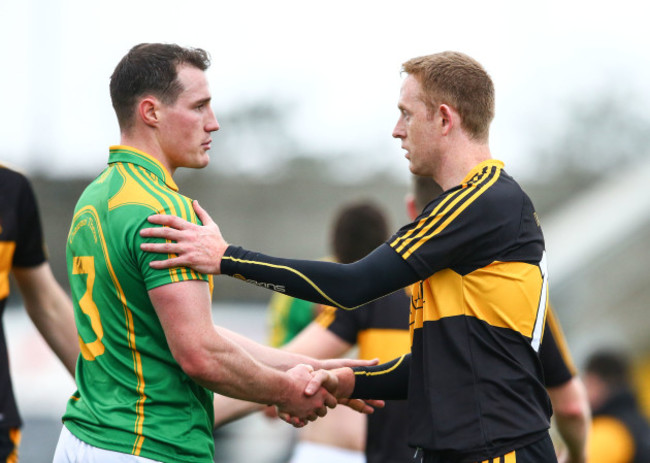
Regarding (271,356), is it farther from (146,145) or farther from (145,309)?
(146,145)

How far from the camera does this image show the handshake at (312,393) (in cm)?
409

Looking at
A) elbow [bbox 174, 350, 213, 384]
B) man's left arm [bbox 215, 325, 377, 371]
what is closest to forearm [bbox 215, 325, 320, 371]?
man's left arm [bbox 215, 325, 377, 371]

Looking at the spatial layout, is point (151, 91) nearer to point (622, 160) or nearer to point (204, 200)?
point (204, 200)

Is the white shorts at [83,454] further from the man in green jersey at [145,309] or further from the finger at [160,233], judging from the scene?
the finger at [160,233]

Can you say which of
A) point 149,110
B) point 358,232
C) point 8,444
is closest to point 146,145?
point 149,110

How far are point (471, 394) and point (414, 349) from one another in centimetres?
36

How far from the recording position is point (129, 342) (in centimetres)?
356

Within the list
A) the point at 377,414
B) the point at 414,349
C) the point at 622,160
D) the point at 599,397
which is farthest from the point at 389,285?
the point at 622,160

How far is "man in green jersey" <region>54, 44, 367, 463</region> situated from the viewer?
3488 mm

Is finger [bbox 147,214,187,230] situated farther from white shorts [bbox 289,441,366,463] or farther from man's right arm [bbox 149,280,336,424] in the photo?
white shorts [bbox 289,441,366,463]

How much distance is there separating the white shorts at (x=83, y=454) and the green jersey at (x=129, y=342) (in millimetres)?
23

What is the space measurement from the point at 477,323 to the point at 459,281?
0.19m

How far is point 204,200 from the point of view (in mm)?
26719

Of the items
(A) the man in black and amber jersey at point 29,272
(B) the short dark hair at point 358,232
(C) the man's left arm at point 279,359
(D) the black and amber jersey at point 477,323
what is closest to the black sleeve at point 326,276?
(D) the black and amber jersey at point 477,323
